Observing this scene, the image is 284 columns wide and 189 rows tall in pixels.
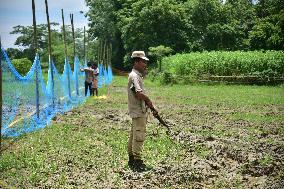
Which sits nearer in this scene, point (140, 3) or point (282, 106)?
point (282, 106)

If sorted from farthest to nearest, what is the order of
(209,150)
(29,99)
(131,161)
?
(29,99) → (209,150) → (131,161)

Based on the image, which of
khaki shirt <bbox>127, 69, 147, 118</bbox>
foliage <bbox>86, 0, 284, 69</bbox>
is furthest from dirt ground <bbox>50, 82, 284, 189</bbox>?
foliage <bbox>86, 0, 284, 69</bbox>

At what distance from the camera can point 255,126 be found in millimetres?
11539

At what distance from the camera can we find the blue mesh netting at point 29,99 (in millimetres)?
10180

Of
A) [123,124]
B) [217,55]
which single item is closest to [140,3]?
[217,55]

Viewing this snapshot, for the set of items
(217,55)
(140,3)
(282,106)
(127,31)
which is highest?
(140,3)

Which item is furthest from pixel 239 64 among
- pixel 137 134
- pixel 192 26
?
pixel 137 134

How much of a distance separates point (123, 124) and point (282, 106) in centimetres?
761

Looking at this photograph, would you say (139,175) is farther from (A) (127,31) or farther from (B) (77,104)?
(A) (127,31)

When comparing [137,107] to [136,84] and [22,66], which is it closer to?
[136,84]

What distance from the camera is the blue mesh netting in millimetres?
10180

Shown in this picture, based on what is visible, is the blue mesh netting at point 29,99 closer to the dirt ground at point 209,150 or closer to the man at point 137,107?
the dirt ground at point 209,150

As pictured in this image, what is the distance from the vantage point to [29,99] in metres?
11.6

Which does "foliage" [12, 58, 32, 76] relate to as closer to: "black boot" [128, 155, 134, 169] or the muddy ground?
the muddy ground
